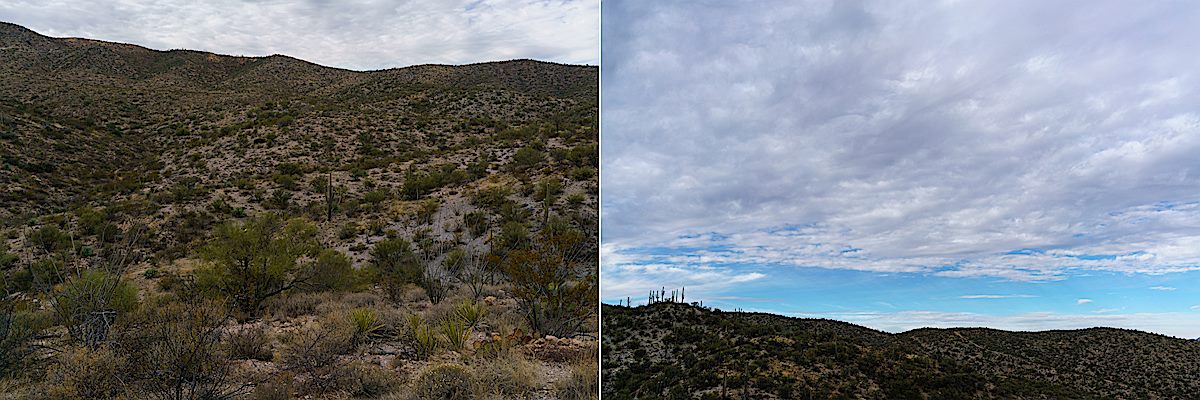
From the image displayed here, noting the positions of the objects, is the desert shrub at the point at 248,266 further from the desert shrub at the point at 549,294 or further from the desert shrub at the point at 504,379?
the desert shrub at the point at 504,379

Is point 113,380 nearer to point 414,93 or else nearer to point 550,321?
point 550,321

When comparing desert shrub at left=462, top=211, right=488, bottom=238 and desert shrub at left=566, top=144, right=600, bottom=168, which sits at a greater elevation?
desert shrub at left=566, top=144, right=600, bottom=168

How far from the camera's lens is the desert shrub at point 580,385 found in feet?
10.5

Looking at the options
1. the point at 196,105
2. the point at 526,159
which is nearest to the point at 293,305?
the point at 526,159

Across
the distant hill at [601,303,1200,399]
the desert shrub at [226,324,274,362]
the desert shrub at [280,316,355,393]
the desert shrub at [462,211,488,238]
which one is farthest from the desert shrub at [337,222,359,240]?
the desert shrub at [226,324,274,362]

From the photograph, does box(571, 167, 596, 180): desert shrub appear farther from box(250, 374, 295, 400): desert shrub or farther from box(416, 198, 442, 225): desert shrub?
box(250, 374, 295, 400): desert shrub

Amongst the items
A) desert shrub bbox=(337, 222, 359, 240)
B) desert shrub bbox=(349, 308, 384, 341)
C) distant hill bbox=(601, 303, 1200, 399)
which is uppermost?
desert shrub bbox=(337, 222, 359, 240)

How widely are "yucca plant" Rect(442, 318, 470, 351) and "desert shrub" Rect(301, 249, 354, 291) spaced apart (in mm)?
2650

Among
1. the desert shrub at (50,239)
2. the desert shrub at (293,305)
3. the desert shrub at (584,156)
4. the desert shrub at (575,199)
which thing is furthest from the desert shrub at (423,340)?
the desert shrub at (584,156)

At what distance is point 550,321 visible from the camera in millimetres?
4828

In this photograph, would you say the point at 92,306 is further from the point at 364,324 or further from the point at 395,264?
the point at 395,264

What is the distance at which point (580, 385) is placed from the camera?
3.29 metres

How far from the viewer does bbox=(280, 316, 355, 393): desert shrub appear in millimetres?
3197

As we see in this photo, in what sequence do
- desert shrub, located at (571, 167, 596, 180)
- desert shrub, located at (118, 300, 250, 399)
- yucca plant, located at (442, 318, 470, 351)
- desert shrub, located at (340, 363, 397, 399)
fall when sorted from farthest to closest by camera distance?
desert shrub, located at (571, 167, 596, 180) → yucca plant, located at (442, 318, 470, 351) → desert shrub, located at (340, 363, 397, 399) → desert shrub, located at (118, 300, 250, 399)
